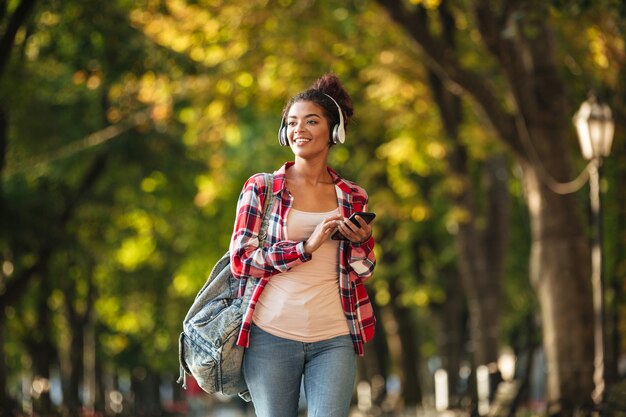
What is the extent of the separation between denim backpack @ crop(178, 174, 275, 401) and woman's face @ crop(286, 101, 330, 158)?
0.63 feet

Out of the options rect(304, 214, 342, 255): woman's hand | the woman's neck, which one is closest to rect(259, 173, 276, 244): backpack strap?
the woman's neck

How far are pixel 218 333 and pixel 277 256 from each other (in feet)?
1.32

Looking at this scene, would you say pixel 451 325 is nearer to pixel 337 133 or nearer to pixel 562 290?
pixel 562 290

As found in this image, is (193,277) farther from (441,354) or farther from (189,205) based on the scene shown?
(441,354)

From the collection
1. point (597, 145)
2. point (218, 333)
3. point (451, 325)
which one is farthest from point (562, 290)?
point (451, 325)

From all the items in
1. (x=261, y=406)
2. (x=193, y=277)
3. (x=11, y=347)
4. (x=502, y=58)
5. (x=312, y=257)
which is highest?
(x=502, y=58)

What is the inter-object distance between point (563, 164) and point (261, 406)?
10157 mm

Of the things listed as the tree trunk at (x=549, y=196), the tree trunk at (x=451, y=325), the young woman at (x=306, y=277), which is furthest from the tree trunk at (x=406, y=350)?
the young woman at (x=306, y=277)

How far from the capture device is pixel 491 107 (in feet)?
47.9

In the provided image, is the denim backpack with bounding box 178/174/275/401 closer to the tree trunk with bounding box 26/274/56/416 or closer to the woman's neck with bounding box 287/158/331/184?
the woman's neck with bounding box 287/158/331/184

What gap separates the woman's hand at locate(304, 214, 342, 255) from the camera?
18.4ft

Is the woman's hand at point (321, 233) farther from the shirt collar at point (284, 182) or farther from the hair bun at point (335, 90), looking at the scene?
the hair bun at point (335, 90)

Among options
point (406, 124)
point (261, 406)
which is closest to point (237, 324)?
point (261, 406)

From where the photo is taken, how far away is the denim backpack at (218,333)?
5719 millimetres
